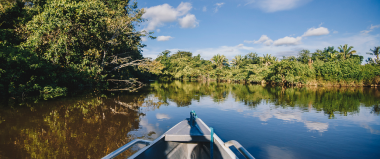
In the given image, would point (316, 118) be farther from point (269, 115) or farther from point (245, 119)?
point (245, 119)

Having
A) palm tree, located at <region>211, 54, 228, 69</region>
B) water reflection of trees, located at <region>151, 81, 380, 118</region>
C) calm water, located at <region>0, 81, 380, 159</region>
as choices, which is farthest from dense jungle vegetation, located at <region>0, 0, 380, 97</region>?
palm tree, located at <region>211, 54, 228, 69</region>

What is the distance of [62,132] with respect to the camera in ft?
16.1

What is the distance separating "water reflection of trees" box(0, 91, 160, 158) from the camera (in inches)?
148

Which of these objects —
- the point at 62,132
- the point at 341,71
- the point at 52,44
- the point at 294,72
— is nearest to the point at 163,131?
the point at 62,132

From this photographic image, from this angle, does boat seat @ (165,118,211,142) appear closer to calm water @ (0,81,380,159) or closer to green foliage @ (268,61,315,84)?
calm water @ (0,81,380,159)

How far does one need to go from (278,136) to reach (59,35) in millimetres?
14640

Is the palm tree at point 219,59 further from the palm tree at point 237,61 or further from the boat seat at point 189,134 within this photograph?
the boat seat at point 189,134

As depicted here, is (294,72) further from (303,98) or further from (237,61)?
(237,61)

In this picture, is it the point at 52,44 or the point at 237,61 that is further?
the point at 237,61

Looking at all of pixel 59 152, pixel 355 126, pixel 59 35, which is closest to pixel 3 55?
pixel 59 35

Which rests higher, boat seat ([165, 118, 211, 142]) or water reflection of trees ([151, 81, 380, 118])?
boat seat ([165, 118, 211, 142])

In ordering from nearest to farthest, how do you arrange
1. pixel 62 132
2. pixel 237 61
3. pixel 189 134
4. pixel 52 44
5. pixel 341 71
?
1. pixel 189 134
2. pixel 62 132
3. pixel 52 44
4. pixel 341 71
5. pixel 237 61

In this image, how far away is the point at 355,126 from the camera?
6383 millimetres

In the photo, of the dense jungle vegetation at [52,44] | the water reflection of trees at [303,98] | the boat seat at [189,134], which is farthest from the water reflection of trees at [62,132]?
the water reflection of trees at [303,98]
